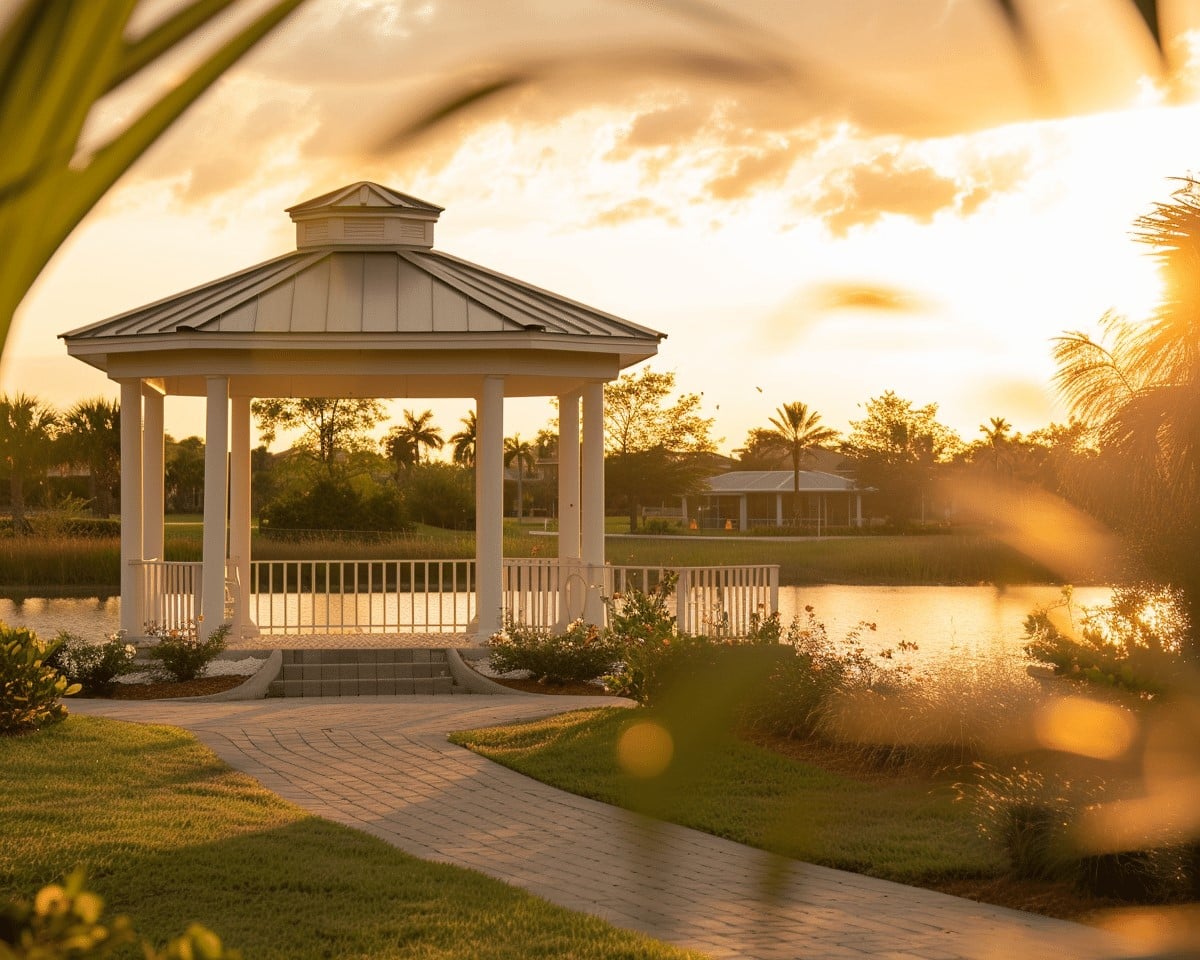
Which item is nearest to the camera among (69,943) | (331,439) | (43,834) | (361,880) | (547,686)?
(69,943)

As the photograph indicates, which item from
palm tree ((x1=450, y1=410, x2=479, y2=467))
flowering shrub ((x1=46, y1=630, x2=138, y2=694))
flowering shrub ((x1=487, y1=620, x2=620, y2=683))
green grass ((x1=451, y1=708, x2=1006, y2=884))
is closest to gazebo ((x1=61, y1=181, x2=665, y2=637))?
flowering shrub ((x1=487, y1=620, x2=620, y2=683))

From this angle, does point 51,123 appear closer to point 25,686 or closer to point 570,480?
point 25,686

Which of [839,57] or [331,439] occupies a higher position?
[331,439]

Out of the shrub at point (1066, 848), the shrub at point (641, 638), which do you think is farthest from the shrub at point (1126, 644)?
the shrub at point (641, 638)

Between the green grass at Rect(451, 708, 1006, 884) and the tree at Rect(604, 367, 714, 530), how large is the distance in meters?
56.0

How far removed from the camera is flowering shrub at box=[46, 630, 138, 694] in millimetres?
15266

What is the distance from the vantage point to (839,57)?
2.42 ft

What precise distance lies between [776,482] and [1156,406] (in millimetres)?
78040

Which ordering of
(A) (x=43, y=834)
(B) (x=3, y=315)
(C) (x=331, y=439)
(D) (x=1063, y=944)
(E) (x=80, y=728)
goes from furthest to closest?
(C) (x=331, y=439) → (E) (x=80, y=728) → (A) (x=43, y=834) → (D) (x=1063, y=944) → (B) (x=3, y=315)

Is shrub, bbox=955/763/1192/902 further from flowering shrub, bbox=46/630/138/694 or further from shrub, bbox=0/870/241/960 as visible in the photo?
flowering shrub, bbox=46/630/138/694

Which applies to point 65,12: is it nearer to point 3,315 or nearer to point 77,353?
point 3,315

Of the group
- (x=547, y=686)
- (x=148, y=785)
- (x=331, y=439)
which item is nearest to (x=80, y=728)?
(x=148, y=785)

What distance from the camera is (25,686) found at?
38.0 ft

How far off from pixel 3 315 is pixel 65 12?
16 centimetres
